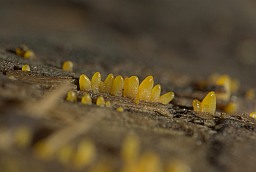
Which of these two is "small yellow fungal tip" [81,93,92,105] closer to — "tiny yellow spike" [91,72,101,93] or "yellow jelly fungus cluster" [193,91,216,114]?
"tiny yellow spike" [91,72,101,93]

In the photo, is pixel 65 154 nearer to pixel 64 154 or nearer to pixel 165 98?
pixel 64 154

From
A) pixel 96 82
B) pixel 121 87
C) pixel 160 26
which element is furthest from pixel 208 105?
pixel 160 26

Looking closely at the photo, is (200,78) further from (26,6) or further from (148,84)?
(26,6)

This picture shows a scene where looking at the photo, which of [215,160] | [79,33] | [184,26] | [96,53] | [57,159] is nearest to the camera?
[57,159]

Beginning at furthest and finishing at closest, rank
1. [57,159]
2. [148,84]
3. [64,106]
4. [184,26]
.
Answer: [184,26] < [148,84] < [64,106] < [57,159]

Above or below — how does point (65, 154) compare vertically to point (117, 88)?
below

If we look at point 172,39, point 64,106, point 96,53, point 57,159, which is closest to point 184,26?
point 172,39
